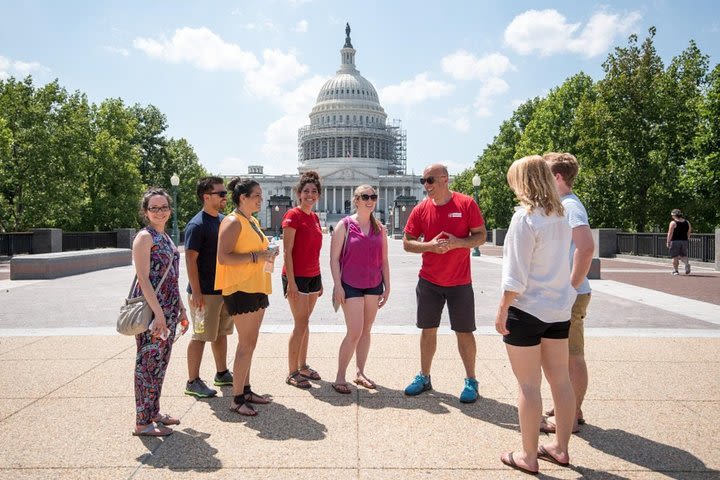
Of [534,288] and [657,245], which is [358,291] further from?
[657,245]

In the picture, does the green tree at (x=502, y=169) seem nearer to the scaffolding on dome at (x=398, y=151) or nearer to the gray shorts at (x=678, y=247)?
the gray shorts at (x=678, y=247)

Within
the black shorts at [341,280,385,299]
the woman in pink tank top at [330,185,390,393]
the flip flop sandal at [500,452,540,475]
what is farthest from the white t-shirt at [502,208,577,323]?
the black shorts at [341,280,385,299]

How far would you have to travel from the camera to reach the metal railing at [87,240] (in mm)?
31964

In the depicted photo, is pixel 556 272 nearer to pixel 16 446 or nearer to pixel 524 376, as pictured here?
pixel 524 376

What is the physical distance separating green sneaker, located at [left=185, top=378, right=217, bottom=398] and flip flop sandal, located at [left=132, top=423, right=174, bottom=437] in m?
1.01

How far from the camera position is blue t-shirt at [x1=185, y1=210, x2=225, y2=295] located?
5973mm

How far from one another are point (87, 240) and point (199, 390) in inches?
1225

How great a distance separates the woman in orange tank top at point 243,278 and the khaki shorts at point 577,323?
2.73 m

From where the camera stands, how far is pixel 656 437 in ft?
16.1

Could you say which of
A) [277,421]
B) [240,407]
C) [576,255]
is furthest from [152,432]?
[576,255]

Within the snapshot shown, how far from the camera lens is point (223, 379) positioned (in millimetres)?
6434

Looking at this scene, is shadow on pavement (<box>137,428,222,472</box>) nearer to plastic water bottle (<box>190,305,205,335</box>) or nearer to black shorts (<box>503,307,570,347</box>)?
plastic water bottle (<box>190,305,205,335</box>)

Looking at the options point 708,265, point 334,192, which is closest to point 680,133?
point 708,265

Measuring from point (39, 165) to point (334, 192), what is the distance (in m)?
104
